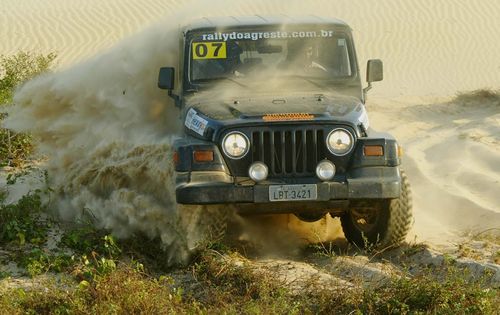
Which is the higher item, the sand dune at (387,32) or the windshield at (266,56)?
the sand dune at (387,32)

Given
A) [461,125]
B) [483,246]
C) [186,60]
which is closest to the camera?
[483,246]

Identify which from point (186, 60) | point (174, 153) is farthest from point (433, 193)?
point (174, 153)

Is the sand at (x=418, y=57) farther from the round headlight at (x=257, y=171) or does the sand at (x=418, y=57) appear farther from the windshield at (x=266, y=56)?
the round headlight at (x=257, y=171)

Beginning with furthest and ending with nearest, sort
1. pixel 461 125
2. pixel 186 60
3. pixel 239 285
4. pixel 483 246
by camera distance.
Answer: pixel 461 125
pixel 186 60
pixel 483 246
pixel 239 285

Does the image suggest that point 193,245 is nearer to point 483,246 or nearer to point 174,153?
point 174,153

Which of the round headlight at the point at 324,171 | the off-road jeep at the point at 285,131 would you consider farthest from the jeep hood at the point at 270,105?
the round headlight at the point at 324,171

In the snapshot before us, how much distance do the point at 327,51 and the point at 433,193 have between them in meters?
2.56

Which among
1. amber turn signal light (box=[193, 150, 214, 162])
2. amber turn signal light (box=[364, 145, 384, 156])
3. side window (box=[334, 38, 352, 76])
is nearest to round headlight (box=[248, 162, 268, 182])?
amber turn signal light (box=[193, 150, 214, 162])

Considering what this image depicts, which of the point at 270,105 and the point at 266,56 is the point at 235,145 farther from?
the point at 266,56

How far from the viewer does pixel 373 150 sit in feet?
23.2

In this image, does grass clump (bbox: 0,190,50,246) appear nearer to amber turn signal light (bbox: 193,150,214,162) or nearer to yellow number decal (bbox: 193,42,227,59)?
amber turn signal light (bbox: 193,150,214,162)

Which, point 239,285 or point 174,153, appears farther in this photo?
point 174,153

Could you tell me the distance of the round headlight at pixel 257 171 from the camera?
6.98m

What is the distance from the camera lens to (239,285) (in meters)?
6.52
